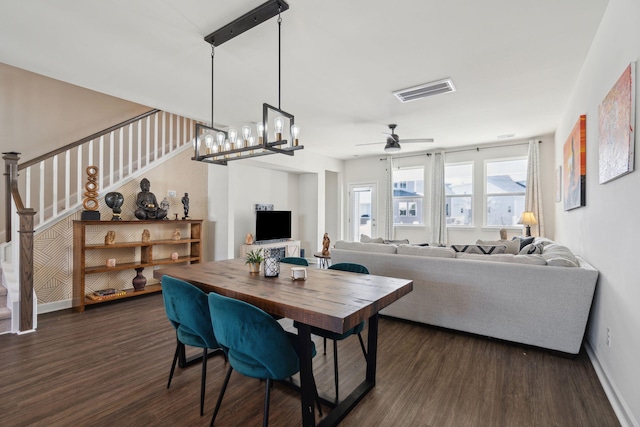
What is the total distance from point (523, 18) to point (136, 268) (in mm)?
5353

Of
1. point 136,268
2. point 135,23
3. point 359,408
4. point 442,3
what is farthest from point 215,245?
point 442,3

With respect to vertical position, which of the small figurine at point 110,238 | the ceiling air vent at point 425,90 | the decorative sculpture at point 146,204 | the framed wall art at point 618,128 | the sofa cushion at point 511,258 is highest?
the ceiling air vent at point 425,90

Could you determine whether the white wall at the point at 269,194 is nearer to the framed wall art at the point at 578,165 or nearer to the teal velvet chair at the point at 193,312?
the teal velvet chair at the point at 193,312

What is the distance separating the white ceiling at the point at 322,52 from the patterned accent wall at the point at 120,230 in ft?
4.25

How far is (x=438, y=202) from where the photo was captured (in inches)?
272

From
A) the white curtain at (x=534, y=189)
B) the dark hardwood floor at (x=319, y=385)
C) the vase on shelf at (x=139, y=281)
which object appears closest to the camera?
the dark hardwood floor at (x=319, y=385)

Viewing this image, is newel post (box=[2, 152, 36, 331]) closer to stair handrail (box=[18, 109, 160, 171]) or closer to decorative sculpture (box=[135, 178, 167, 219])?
stair handrail (box=[18, 109, 160, 171])

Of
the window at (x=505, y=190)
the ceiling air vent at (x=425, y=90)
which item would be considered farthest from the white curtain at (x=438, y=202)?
the ceiling air vent at (x=425, y=90)

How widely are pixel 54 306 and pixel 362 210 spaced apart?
648 cm

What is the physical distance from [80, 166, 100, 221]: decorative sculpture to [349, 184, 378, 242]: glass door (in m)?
5.81

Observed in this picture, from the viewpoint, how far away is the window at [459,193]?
268 inches

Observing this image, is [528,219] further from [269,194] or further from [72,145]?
[72,145]

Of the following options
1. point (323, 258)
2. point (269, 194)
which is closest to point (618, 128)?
point (323, 258)

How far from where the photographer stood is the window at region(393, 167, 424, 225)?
7414mm
